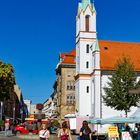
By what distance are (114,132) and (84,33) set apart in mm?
51856

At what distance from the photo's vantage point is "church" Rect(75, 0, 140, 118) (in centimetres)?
7138

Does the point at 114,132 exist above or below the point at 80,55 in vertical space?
below

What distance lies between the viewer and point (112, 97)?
56125 millimetres

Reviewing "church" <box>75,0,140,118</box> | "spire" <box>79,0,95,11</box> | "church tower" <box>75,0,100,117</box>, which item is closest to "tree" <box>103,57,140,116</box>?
"church" <box>75,0,140,118</box>

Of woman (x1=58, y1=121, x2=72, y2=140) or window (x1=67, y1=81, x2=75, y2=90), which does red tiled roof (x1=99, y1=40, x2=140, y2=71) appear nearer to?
window (x1=67, y1=81, x2=75, y2=90)

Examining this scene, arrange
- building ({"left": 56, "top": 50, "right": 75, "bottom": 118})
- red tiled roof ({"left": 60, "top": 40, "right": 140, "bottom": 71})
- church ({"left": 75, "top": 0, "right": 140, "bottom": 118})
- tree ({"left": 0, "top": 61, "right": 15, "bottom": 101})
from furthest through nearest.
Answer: building ({"left": 56, "top": 50, "right": 75, "bottom": 118}) → red tiled roof ({"left": 60, "top": 40, "right": 140, "bottom": 71}) → church ({"left": 75, "top": 0, "right": 140, "bottom": 118}) → tree ({"left": 0, "top": 61, "right": 15, "bottom": 101})

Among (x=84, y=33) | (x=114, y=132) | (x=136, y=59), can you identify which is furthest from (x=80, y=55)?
(x=114, y=132)

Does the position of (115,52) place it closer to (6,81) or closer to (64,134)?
(6,81)

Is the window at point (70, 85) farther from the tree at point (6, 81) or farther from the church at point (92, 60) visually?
the tree at point (6, 81)

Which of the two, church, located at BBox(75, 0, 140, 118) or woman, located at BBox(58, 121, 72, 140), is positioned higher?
church, located at BBox(75, 0, 140, 118)

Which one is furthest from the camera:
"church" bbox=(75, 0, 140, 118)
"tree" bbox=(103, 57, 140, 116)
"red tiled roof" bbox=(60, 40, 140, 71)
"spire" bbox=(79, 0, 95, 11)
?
"spire" bbox=(79, 0, 95, 11)

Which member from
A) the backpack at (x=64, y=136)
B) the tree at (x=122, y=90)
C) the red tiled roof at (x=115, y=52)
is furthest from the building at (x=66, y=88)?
the backpack at (x=64, y=136)

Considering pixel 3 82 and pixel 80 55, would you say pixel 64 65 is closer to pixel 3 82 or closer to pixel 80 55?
pixel 80 55

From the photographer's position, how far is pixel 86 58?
77.6 meters
